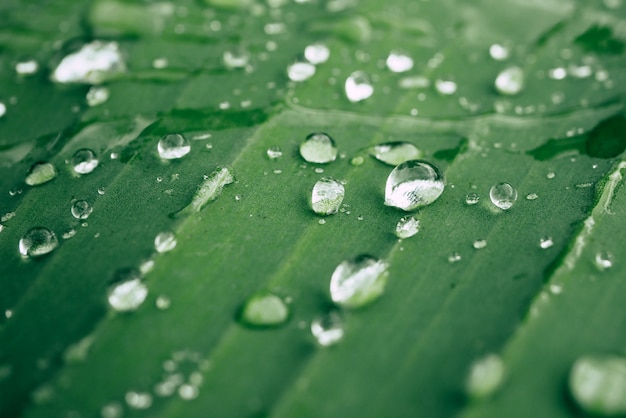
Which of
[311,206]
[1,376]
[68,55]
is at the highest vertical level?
[68,55]

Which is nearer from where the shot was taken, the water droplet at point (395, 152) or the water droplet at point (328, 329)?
the water droplet at point (328, 329)

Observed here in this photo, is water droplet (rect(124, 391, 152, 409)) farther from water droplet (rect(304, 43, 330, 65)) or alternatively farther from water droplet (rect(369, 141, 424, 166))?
water droplet (rect(304, 43, 330, 65))


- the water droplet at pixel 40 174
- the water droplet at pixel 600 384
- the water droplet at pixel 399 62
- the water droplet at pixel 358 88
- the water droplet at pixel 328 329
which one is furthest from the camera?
the water droplet at pixel 399 62

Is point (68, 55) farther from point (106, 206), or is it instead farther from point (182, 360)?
point (182, 360)

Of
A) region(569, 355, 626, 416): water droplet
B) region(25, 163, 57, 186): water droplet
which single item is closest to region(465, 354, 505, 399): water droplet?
region(569, 355, 626, 416): water droplet

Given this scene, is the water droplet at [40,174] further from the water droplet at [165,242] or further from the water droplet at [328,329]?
the water droplet at [328,329]

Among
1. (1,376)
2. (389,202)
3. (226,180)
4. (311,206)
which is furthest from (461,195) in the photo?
(1,376)

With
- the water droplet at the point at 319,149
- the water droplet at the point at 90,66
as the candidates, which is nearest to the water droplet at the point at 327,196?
the water droplet at the point at 319,149
